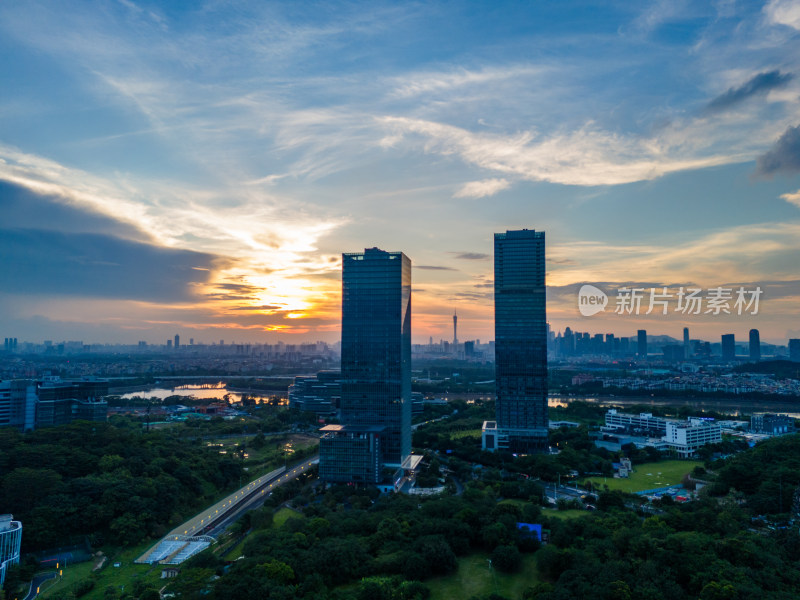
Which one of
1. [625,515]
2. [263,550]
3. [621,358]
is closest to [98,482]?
[263,550]

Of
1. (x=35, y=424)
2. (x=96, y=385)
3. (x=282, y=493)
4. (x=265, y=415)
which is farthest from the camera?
(x=265, y=415)

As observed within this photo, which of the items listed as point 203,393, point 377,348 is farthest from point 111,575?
point 203,393

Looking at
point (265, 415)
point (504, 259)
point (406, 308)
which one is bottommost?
point (265, 415)

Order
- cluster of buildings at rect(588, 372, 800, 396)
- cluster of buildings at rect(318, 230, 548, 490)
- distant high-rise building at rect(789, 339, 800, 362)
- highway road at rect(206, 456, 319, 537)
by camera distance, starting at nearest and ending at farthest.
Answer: highway road at rect(206, 456, 319, 537), cluster of buildings at rect(318, 230, 548, 490), cluster of buildings at rect(588, 372, 800, 396), distant high-rise building at rect(789, 339, 800, 362)

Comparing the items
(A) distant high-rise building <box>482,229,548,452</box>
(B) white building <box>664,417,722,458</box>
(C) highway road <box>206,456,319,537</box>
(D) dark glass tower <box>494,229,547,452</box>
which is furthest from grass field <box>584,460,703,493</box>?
(C) highway road <box>206,456,319,537</box>

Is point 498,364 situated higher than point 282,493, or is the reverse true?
point 498,364

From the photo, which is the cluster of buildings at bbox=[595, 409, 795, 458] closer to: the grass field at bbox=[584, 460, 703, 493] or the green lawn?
the grass field at bbox=[584, 460, 703, 493]

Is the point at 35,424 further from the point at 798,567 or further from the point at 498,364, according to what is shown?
the point at 798,567
